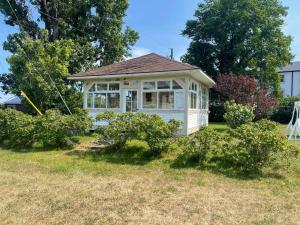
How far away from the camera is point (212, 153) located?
7.67 meters

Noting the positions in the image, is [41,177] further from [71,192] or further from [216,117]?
[216,117]

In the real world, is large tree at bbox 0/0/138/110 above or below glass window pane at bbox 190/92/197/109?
above

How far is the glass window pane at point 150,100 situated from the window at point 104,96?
1623mm

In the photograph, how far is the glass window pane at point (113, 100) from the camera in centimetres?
1397

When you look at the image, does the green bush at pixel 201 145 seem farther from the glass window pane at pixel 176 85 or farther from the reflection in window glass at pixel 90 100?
the reflection in window glass at pixel 90 100

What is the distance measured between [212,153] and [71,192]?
4050mm

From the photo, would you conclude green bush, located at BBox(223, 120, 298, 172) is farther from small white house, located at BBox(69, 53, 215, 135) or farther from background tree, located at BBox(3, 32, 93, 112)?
background tree, located at BBox(3, 32, 93, 112)

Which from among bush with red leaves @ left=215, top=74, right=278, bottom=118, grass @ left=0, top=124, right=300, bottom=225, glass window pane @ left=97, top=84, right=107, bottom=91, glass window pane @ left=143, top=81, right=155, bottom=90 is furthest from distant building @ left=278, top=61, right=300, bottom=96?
grass @ left=0, top=124, right=300, bottom=225

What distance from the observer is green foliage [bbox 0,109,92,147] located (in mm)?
9750

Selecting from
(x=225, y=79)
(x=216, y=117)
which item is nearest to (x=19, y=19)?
(x=225, y=79)

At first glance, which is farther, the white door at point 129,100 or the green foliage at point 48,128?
the white door at point 129,100

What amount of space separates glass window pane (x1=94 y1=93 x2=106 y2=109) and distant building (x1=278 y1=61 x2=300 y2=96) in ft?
101

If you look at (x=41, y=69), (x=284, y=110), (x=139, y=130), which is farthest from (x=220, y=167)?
(x=284, y=110)

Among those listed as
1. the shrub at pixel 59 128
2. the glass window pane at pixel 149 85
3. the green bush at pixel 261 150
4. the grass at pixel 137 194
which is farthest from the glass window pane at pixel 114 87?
the green bush at pixel 261 150
